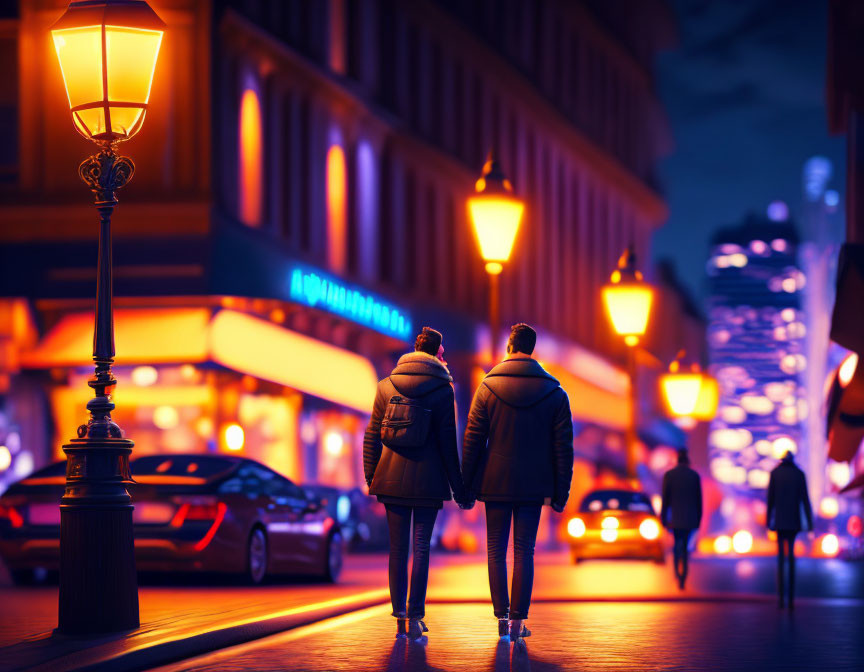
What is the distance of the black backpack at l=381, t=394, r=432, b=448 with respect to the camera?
37.2 ft

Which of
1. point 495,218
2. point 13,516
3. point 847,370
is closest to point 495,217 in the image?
point 495,218

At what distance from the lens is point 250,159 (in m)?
31.6

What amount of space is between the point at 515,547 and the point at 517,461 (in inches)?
21.5

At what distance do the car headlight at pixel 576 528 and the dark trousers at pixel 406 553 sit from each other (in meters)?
14.5

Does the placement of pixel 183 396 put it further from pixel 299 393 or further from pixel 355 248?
pixel 355 248

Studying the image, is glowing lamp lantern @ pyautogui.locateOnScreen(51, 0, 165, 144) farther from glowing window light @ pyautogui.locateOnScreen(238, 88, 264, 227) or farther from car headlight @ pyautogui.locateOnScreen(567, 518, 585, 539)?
glowing window light @ pyautogui.locateOnScreen(238, 88, 264, 227)

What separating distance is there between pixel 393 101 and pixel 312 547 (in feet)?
79.1

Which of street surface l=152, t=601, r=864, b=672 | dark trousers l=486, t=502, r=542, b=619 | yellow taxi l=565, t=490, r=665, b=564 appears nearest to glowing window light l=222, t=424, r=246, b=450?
yellow taxi l=565, t=490, r=665, b=564

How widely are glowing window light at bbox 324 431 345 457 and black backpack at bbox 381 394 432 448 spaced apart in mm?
24774

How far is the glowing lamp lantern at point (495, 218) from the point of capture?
1930 cm

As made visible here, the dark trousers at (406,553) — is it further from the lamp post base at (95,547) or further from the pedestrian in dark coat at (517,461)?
the lamp post base at (95,547)

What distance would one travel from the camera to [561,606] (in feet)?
52.2

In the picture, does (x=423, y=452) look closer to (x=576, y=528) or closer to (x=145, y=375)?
(x=576, y=528)

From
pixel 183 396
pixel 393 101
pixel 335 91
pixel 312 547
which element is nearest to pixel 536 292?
pixel 393 101
